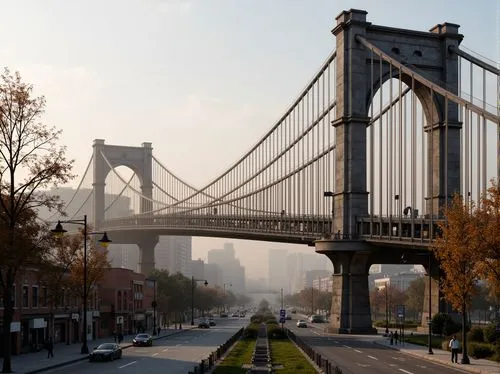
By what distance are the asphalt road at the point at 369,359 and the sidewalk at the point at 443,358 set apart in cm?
72

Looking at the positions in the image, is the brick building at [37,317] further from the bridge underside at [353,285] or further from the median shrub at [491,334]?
the median shrub at [491,334]

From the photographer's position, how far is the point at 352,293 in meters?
71.4

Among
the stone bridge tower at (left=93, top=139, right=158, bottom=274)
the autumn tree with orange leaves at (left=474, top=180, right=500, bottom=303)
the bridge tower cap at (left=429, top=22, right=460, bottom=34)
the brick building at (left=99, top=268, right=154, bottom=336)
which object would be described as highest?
the bridge tower cap at (left=429, top=22, right=460, bottom=34)

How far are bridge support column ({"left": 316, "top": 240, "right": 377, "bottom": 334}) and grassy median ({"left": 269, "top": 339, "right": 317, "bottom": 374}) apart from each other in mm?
9890

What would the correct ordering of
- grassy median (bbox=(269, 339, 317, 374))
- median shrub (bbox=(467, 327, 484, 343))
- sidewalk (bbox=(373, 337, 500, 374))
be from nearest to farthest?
grassy median (bbox=(269, 339, 317, 374)), sidewalk (bbox=(373, 337, 500, 374)), median shrub (bbox=(467, 327, 484, 343))

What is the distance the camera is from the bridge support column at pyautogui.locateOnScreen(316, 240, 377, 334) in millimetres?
71375

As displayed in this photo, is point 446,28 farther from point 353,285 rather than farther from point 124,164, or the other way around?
point 124,164

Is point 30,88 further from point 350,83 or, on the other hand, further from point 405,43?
point 405,43

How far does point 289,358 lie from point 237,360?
3.23 meters

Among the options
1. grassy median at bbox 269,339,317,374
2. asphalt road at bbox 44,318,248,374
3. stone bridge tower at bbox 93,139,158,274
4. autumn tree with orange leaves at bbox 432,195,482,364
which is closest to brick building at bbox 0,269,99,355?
asphalt road at bbox 44,318,248,374

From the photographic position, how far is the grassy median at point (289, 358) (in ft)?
131

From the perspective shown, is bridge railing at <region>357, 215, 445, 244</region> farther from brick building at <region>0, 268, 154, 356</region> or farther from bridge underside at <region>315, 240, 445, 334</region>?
brick building at <region>0, 268, 154, 356</region>

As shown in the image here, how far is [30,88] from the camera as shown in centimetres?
4262

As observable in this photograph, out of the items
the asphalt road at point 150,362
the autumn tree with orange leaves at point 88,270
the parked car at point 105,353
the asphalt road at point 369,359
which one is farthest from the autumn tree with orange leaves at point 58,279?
the asphalt road at point 369,359
